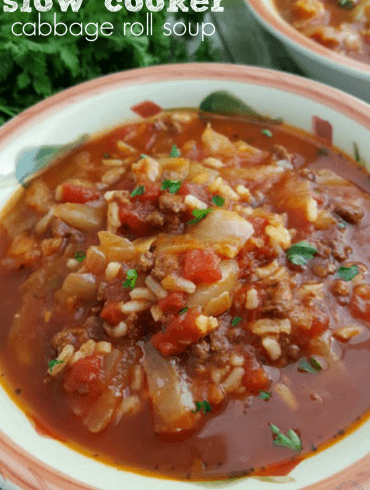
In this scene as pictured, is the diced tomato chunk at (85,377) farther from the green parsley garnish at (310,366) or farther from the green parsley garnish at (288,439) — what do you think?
the green parsley garnish at (310,366)

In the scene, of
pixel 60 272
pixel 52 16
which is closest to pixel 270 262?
pixel 60 272

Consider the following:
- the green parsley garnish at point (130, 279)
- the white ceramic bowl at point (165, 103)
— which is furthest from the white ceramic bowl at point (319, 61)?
the green parsley garnish at point (130, 279)

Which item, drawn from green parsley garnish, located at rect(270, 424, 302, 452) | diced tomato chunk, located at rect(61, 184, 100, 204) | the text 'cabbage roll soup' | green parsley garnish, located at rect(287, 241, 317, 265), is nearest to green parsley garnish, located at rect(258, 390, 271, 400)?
the text 'cabbage roll soup'

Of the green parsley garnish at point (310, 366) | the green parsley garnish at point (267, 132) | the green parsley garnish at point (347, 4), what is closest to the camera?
the green parsley garnish at point (310, 366)

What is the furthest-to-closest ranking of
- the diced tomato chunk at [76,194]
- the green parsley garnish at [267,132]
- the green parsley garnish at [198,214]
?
the green parsley garnish at [267,132] < the diced tomato chunk at [76,194] < the green parsley garnish at [198,214]

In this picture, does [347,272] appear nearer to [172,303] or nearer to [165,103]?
[172,303]

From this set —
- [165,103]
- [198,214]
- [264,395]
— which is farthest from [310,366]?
[165,103]

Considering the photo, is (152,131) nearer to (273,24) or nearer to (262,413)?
(273,24)
